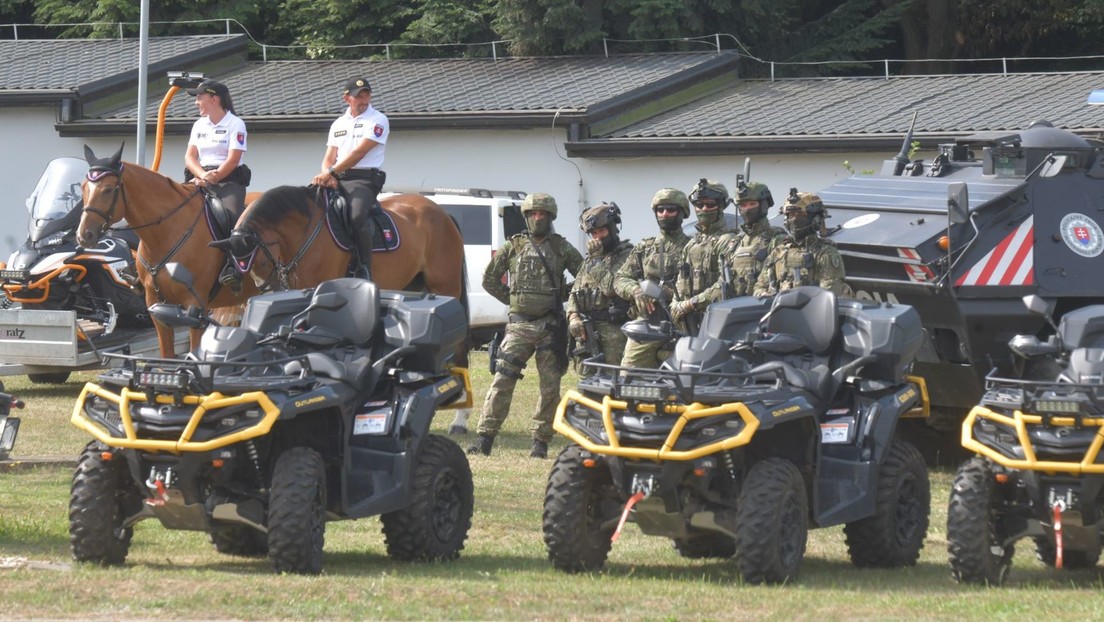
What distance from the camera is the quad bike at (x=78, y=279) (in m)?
17.7

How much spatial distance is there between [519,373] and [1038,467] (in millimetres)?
6033

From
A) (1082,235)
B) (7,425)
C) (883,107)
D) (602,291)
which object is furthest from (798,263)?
(883,107)

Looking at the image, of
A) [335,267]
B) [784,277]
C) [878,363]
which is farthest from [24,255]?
[878,363]

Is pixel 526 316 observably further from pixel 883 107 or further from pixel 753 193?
pixel 883 107

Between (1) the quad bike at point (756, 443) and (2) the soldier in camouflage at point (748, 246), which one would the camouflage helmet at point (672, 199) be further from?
(1) the quad bike at point (756, 443)

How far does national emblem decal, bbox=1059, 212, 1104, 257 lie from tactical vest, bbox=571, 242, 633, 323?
302 centimetres

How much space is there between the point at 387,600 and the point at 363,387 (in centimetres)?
147

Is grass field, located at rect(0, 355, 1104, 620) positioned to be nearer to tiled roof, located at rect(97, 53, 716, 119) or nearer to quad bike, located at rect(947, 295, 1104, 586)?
quad bike, located at rect(947, 295, 1104, 586)

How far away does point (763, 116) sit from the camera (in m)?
26.5

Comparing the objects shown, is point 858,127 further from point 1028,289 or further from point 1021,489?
point 1021,489

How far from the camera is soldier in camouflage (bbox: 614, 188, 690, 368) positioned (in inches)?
509

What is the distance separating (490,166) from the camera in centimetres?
2752

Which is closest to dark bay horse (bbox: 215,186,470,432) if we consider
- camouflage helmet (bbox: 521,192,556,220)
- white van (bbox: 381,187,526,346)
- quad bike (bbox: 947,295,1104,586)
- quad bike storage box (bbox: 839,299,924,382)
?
camouflage helmet (bbox: 521,192,556,220)

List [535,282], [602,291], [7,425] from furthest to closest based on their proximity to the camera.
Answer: [535,282] < [602,291] < [7,425]
